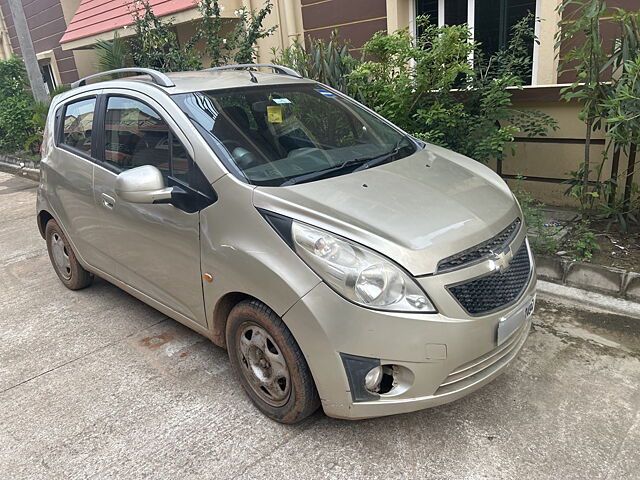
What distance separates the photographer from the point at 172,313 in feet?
10.5

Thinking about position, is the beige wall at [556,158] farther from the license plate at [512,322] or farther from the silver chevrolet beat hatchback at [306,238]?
the license plate at [512,322]

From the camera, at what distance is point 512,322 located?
2.39 metres

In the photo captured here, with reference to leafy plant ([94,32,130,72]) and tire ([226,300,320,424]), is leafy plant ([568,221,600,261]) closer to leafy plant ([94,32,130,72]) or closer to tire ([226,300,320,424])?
tire ([226,300,320,424])

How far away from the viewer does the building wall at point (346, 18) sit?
21.0ft

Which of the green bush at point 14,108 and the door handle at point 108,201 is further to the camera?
the green bush at point 14,108

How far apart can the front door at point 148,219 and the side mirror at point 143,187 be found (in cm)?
11

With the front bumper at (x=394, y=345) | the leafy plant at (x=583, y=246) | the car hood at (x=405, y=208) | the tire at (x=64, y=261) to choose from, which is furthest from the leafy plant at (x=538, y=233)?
the tire at (x=64, y=261)

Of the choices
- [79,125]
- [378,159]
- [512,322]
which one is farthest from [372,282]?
[79,125]

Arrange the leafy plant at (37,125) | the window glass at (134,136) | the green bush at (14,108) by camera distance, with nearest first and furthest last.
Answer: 1. the window glass at (134,136)
2. the leafy plant at (37,125)
3. the green bush at (14,108)

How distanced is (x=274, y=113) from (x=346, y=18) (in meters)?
4.23

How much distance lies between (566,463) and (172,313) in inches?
89.8

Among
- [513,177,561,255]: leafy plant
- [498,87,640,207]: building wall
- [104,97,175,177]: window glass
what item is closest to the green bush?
[104,97,175,177]: window glass

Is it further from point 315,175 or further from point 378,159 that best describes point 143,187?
point 378,159

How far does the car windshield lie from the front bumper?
0.76m
